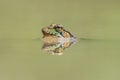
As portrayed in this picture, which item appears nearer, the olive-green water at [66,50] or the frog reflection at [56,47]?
the olive-green water at [66,50]

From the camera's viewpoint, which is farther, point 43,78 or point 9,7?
point 9,7

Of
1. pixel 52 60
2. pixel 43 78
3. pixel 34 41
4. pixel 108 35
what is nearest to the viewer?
pixel 43 78

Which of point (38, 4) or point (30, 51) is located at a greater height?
point (38, 4)

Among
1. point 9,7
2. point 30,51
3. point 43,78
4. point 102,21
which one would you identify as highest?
point 9,7

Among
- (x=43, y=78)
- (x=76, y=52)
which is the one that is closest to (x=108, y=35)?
(x=76, y=52)

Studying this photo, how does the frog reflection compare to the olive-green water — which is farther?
the frog reflection

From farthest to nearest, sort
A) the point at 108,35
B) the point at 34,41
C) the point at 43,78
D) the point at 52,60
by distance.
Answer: the point at 108,35
the point at 34,41
the point at 52,60
the point at 43,78

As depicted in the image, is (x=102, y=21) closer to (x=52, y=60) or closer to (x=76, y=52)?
(x=76, y=52)
